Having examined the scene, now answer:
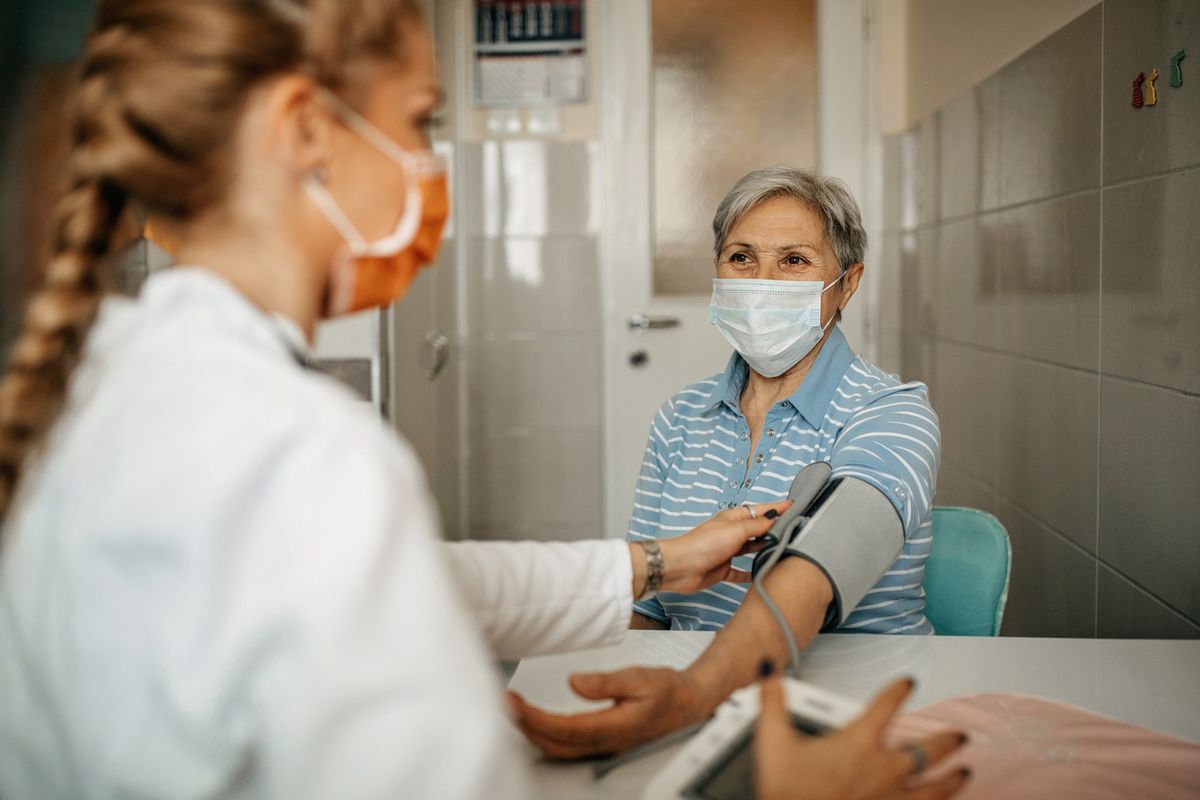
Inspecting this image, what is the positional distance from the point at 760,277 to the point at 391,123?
1020 millimetres

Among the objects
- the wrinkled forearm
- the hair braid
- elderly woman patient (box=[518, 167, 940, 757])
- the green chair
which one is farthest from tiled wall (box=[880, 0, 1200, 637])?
the hair braid

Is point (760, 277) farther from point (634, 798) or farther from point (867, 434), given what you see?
point (634, 798)

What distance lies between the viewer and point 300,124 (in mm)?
628

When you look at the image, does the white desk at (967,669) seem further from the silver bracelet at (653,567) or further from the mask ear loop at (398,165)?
the mask ear loop at (398,165)

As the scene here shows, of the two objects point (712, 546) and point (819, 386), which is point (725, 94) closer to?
point (819, 386)

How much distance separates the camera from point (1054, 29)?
1916 mm

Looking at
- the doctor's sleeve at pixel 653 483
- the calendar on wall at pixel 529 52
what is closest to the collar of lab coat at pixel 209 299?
the doctor's sleeve at pixel 653 483

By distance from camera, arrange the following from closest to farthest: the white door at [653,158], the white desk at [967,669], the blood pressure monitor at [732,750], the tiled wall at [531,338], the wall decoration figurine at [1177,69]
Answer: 1. the blood pressure monitor at [732,750]
2. the white desk at [967,669]
3. the wall decoration figurine at [1177,69]
4. the white door at [653,158]
5. the tiled wall at [531,338]

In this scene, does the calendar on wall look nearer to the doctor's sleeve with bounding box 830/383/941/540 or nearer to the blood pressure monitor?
the doctor's sleeve with bounding box 830/383/941/540

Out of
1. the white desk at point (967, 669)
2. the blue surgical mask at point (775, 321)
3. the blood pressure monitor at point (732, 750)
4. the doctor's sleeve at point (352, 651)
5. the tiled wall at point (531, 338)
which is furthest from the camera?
the tiled wall at point (531, 338)

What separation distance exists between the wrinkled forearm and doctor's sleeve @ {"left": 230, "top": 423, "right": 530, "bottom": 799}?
0.51 meters

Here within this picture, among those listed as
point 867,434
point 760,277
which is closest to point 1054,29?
point 760,277

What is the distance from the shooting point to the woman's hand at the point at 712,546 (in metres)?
1.08

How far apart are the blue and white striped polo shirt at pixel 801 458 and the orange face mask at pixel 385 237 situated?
0.66m
